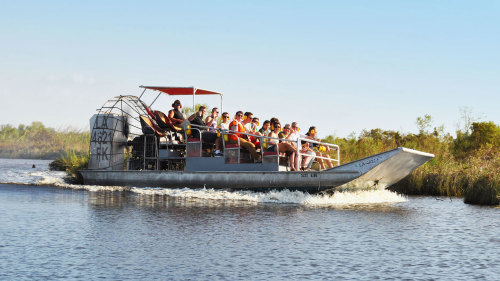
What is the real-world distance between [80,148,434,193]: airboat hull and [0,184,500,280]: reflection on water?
0.56 metres

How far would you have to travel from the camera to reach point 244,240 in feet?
37.5

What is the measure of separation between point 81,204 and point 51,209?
151cm

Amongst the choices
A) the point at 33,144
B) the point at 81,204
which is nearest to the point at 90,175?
the point at 81,204

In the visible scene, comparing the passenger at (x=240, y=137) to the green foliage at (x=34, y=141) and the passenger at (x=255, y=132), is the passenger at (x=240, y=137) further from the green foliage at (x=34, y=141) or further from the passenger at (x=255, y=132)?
the green foliage at (x=34, y=141)

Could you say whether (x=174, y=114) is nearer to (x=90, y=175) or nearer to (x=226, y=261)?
(x=90, y=175)

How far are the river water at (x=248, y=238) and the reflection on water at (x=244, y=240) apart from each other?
19mm

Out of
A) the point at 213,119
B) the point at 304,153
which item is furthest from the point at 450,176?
the point at 213,119

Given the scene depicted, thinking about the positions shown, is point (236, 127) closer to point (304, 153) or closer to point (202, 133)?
point (202, 133)

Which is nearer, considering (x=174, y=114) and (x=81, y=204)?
(x=81, y=204)

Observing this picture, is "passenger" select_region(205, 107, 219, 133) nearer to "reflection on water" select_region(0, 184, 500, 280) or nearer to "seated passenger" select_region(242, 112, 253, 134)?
"seated passenger" select_region(242, 112, 253, 134)

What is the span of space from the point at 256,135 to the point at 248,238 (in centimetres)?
771

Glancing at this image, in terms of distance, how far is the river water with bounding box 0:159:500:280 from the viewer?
8.85 meters

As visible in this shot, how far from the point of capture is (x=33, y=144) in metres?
83.6

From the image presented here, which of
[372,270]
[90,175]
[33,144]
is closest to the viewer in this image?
[372,270]
